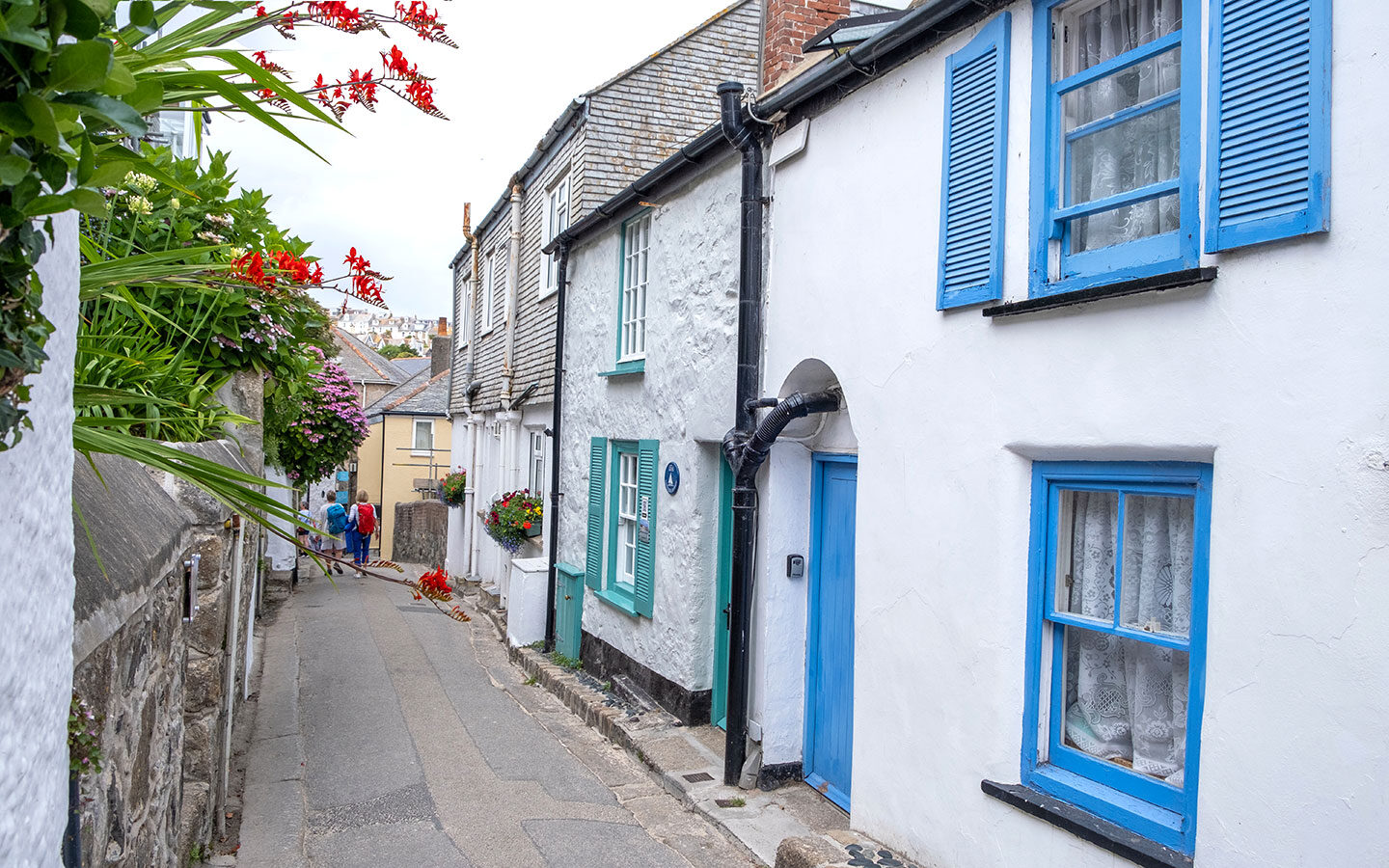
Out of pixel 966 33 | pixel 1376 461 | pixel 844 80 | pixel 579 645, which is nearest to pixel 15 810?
pixel 1376 461

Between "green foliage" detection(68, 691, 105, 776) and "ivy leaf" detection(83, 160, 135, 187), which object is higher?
"ivy leaf" detection(83, 160, 135, 187)

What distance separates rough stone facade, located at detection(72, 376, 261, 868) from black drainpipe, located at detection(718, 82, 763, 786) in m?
3.25

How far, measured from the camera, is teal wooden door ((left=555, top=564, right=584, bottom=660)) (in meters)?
11.7

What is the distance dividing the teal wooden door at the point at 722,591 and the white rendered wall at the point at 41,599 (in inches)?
264

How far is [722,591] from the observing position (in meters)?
8.59

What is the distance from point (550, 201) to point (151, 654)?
12148 millimetres

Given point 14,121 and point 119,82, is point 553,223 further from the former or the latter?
point 14,121

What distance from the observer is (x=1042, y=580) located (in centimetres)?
480

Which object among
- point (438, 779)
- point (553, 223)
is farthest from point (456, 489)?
point (438, 779)

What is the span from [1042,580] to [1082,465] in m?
0.57

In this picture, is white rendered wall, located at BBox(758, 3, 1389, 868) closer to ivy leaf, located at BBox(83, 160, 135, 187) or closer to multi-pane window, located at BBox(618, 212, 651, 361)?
multi-pane window, located at BBox(618, 212, 651, 361)

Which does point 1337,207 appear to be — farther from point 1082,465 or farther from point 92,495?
point 92,495

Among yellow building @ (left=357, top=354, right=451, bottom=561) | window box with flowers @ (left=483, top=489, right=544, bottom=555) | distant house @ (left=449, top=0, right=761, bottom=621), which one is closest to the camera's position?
distant house @ (left=449, top=0, right=761, bottom=621)

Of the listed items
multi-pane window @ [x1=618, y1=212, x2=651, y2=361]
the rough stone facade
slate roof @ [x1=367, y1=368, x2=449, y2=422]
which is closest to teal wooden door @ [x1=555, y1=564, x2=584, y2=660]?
multi-pane window @ [x1=618, y1=212, x2=651, y2=361]
